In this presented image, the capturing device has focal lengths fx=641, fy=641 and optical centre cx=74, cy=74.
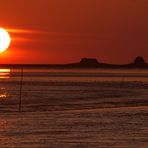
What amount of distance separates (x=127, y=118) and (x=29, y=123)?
16.7 ft

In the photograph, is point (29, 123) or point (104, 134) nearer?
point (104, 134)

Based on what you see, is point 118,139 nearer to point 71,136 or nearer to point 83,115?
point 71,136

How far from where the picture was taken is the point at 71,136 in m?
22.9

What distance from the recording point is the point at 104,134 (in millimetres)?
23406

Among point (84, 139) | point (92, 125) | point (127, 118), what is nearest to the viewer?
point (84, 139)

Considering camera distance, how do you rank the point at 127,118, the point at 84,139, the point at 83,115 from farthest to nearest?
the point at 83,115
the point at 127,118
the point at 84,139

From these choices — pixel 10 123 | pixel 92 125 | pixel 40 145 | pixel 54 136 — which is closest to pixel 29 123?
pixel 10 123

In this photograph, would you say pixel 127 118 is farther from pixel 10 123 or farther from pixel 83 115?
pixel 10 123

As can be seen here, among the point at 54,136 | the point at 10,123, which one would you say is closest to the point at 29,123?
the point at 10,123

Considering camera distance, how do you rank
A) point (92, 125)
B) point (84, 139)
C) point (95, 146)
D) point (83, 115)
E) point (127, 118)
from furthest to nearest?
point (83, 115), point (127, 118), point (92, 125), point (84, 139), point (95, 146)

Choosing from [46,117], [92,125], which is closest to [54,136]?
[92,125]

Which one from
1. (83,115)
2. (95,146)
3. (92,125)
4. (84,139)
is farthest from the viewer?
(83,115)

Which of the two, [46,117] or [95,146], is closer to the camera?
[95,146]

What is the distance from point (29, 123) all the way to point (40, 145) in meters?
6.62
